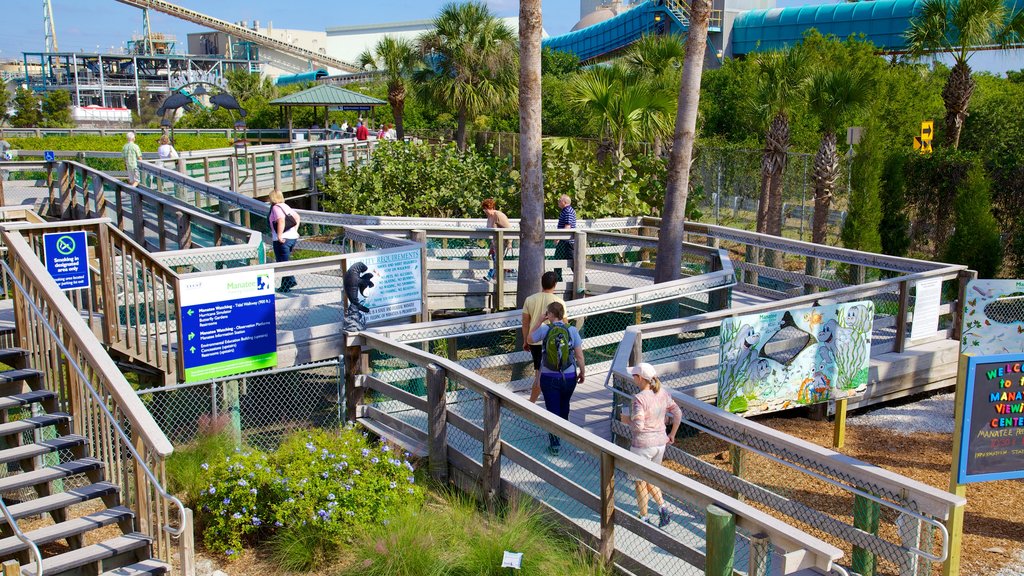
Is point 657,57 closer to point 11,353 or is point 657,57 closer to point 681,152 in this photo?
point 681,152

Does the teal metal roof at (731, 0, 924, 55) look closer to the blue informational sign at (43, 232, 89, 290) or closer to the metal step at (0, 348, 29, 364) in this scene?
the blue informational sign at (43, 232, 89, 290)

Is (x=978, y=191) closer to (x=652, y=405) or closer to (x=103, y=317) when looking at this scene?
(x=652, y=405)

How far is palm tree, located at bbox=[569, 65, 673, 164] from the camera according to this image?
1653 centimetres

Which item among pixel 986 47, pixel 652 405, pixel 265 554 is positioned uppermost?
pixel 986 47

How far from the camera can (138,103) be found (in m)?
116

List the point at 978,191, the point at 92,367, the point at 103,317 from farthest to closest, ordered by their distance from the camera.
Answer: the point at 978,191
the point at 103,317
the point at 92,367

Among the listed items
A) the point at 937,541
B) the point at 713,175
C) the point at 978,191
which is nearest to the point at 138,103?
the point at 713,175

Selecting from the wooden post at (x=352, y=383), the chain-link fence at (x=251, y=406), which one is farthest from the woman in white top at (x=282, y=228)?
the wooden post at (x=352, y=383)

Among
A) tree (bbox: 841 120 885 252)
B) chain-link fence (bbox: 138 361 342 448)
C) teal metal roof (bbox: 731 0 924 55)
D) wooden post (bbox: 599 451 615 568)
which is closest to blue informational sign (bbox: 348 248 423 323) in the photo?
chain-link fence (bbox: 138 361 342 448)

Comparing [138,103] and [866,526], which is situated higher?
[138,103]

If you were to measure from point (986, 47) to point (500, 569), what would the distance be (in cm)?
2285

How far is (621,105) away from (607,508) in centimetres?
1171

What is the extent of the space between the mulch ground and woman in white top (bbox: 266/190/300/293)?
18.6ft

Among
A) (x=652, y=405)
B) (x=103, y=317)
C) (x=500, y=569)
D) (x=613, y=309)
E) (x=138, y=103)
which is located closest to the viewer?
(x=500, y=569)
